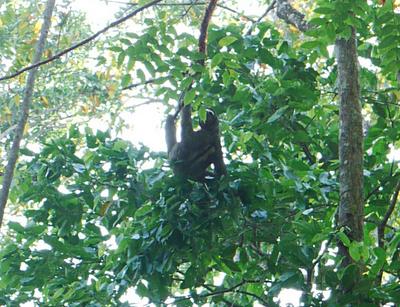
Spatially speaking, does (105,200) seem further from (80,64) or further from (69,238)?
(80,64)

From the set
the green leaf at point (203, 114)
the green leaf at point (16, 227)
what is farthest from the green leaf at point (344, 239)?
the green leaf at point (16, 227)

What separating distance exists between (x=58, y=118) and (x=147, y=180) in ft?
15.6

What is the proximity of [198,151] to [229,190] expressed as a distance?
17 centimetres

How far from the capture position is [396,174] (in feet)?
7.26

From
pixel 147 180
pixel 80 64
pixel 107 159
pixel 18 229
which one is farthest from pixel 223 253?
pixel 80 64

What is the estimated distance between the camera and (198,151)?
7.06 ft

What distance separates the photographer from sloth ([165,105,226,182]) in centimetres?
215

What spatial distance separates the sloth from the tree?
0.15 ft

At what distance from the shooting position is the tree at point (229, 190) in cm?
207

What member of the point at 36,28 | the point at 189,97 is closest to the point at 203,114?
the point at 189,97

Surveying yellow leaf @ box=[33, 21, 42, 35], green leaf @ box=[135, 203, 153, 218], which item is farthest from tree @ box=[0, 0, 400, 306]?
yellow leaf @ box=[33, 21, 42, 35]

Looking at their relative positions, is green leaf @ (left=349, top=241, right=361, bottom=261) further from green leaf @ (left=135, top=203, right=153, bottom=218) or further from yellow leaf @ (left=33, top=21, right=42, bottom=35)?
yellow leaf @ (left=33, top=21, right=42, bottom=35)

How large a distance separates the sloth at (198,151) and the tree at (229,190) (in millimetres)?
46

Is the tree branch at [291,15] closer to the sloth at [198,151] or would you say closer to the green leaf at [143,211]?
the sloth at [198,151]
